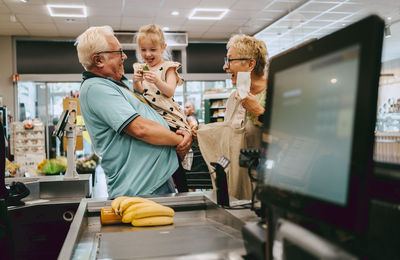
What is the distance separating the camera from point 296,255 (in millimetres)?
574

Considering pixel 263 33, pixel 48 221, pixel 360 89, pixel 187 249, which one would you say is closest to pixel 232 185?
pixel 187 249

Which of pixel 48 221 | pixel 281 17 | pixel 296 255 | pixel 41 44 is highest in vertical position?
pixel 281 17

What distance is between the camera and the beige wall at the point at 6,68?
8.86m

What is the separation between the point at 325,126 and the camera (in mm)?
526

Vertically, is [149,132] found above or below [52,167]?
above

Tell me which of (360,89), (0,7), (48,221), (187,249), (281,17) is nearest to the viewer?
(360,89)

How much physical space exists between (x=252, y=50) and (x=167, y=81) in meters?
0.60

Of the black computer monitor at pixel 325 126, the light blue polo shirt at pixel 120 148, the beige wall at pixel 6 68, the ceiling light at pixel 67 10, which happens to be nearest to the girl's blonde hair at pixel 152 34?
the light blue polo shirt at pixel 120 148

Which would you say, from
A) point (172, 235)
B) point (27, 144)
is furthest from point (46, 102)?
point (172, 235)

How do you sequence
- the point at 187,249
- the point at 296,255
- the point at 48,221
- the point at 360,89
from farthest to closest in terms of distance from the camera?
the point at 48,221, the point at 187,249, the point at 296,255, the point at 360,89

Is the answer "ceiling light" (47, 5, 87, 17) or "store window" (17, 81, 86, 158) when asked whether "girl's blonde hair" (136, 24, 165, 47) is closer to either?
"ceiling light" (47, 5, 87, 17)

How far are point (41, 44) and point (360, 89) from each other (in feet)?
32.7

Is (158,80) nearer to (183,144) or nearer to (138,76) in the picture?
(138,76)

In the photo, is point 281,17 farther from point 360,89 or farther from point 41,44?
point 360,89
